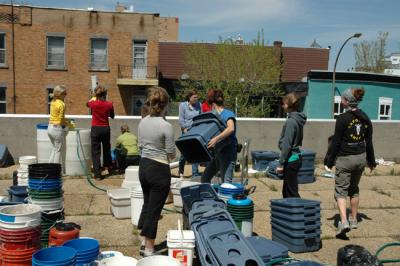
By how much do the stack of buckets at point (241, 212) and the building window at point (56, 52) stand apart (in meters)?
26.6

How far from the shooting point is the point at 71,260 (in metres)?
3.67

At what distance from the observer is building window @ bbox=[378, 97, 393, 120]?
28500 mm

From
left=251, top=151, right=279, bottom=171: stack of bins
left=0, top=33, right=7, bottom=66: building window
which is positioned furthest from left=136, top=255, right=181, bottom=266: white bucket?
left=0, top=33, right=7, bottom=66: building window

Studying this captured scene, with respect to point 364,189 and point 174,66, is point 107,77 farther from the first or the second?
point 364,189

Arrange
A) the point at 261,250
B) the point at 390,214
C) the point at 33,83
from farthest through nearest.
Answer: the point at 33,83, the point at 390,214, the point at 261,250

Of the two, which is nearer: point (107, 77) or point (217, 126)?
point (217, 126)

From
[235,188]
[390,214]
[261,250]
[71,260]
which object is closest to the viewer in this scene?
[71,260]

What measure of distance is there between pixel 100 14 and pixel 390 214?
26.3 m

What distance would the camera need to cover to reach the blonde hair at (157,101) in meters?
4.96

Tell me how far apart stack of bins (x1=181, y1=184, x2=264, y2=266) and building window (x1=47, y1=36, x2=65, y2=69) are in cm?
2645

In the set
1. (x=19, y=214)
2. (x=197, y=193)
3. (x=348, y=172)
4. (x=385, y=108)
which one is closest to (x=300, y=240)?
(x=348, y=172)

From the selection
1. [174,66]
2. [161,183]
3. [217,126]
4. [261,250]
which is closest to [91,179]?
[217,126]

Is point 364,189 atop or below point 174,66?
below

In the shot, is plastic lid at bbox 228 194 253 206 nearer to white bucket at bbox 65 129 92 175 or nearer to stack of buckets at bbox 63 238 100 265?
stack of buckets at bbox 63 238 100 265
